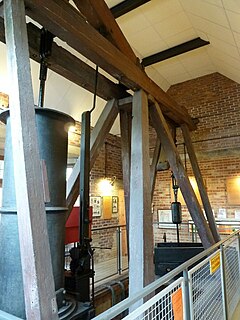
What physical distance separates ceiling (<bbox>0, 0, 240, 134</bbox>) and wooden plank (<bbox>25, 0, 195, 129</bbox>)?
176 centimetres

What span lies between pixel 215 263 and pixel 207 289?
9.8 inches

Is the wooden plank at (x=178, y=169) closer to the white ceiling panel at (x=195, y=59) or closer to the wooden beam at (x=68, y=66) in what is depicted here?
the wooden beam at (x=68, y=66)

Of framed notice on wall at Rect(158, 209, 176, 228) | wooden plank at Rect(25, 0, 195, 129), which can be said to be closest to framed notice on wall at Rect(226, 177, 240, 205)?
framed notice on wall at Rect(158, 209, 176, 228)

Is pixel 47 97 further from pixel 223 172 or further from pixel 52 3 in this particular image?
pixel 223 172

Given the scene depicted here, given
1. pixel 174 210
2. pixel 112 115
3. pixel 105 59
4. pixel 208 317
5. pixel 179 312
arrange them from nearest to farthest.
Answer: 1. pixel 179 312
2. pixel 105 59
3. pixel 208 317
4. pixel 112 115
5. pixel 174 210

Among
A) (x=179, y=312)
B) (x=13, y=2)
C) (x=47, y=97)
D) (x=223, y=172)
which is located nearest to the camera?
(x=13, y=2)

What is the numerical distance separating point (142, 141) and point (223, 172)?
16.0ft

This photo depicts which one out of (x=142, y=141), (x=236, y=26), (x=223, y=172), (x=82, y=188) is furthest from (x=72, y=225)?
(x=223, y=172)

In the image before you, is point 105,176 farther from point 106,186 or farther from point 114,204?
point 114,204

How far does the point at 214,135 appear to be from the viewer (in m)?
6.67

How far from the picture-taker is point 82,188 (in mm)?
2057

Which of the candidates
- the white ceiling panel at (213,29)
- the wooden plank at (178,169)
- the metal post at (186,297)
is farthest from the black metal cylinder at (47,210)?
the white ceiling panel at (213,29)

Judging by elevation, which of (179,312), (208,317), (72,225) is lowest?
(208,317)

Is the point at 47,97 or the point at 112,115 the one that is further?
the point at 47,97
